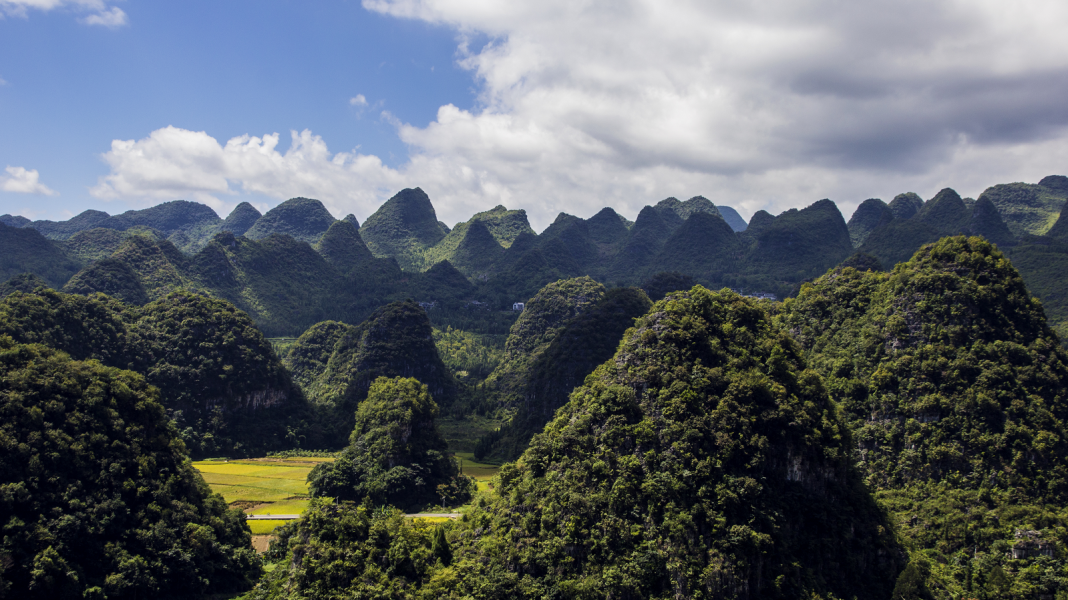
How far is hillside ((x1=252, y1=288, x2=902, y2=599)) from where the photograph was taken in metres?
34.1

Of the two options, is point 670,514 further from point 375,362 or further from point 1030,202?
point 1030,202

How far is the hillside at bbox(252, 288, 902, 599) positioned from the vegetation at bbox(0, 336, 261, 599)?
7150 millimetres

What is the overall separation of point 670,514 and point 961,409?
1097 inches

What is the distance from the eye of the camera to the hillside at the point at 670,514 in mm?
34094

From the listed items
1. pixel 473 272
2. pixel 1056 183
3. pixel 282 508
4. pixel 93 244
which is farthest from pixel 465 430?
pixel 1056 183

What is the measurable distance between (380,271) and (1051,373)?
483 ft

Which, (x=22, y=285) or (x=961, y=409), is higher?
(x=22, y=285)

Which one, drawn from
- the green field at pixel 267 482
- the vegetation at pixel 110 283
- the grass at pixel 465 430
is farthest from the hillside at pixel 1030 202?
the vegetation at pixel 110 283

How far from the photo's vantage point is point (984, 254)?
53.8 meters

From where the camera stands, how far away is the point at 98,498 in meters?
41.3

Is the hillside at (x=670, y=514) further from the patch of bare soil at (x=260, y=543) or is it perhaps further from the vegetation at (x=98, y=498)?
the patch of bare soil at (x=260, y=543)

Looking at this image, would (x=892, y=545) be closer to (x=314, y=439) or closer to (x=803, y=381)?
(x=803, y=381)

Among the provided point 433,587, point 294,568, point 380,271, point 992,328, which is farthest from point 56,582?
point 380,271

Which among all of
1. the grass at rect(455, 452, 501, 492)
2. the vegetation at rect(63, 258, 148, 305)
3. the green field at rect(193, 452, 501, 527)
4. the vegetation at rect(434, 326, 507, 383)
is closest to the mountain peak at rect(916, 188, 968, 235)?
the vegetation at rect(434, 326, 507, 383)
